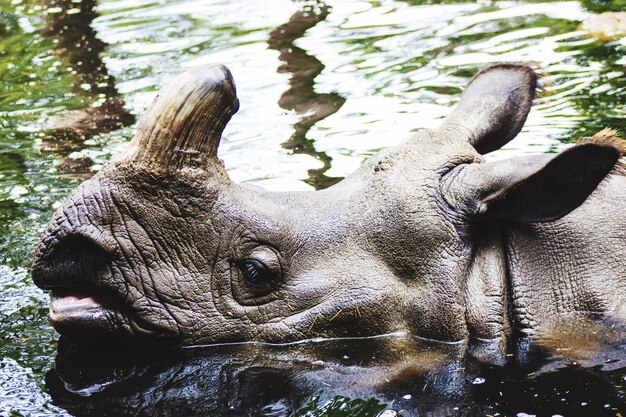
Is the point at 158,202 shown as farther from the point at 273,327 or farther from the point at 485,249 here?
Result: the point at 485,249

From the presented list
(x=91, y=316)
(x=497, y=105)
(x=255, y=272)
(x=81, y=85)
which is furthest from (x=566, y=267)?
(x=81, y=85)

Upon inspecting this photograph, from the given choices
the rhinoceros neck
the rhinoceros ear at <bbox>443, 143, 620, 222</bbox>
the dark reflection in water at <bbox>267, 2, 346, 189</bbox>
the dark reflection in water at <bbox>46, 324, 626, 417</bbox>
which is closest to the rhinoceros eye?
the dark reflection in water at <bbox>46, 324, 626, 417</bbox>

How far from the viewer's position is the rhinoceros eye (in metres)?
4.85

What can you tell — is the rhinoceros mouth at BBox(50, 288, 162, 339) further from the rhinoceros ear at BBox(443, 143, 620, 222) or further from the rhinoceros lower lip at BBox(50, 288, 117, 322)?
the rhinoceros ear at BBox(443, 143, 620, 222)

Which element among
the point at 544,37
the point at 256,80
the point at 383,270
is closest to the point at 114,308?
the point at 383,270

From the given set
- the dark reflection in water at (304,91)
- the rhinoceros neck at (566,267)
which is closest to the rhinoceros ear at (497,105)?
the rhinoceros neck at (566,267)

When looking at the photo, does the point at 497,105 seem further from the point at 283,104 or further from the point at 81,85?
the point at 81,85

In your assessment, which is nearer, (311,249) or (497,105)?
(311,249)

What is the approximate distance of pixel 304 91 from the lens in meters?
9.83

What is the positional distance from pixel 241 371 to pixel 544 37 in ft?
22.4

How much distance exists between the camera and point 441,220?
4859 mm

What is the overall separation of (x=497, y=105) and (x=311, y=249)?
1.43 meters

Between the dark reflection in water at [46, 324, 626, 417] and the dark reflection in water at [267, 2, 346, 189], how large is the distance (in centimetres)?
263

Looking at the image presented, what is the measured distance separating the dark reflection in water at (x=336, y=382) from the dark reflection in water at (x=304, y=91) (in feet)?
8.63
